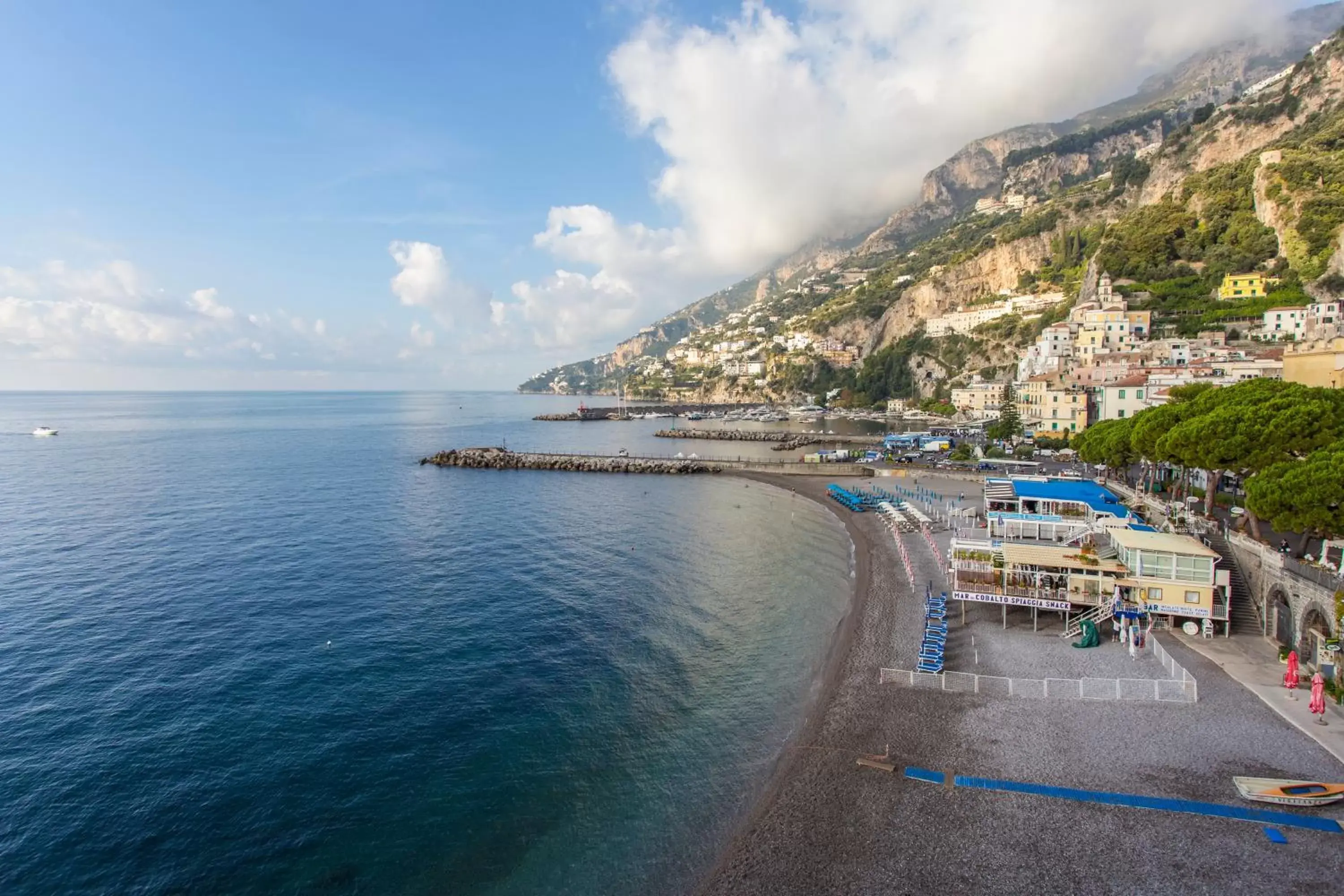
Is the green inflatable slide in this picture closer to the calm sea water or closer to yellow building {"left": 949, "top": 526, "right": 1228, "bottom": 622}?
yellow building {"left": 949, "top": 526, "right": 1228, "bottom": 622}

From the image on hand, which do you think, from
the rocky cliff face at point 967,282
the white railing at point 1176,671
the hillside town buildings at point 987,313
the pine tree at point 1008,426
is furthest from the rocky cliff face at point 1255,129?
the white railing at point 1176,671

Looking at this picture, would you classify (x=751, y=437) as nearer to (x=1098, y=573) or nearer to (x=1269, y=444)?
(x=1269, y=444)

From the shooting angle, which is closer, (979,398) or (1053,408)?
(1053,408)

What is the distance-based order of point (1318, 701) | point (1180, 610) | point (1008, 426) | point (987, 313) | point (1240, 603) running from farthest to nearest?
point (987, 313), point (1008, 426), point (1240, 603), point (1180, 610), point (1318, 701)

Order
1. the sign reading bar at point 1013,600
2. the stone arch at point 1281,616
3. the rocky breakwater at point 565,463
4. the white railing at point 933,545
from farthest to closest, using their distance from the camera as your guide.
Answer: the rocky breakwater at point 565,463 → the white railing at point 933,545 → the sign reading bar at point 1013,600 → the stone arch at point 1281,616

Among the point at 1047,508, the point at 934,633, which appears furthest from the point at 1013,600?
the point at 1047,508

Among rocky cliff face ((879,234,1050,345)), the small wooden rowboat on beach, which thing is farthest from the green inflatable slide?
rocky cliff face ((879,234,1050,345))

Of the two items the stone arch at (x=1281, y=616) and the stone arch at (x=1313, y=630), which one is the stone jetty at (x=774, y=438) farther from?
the stone arch at (x=1313, y=630)
